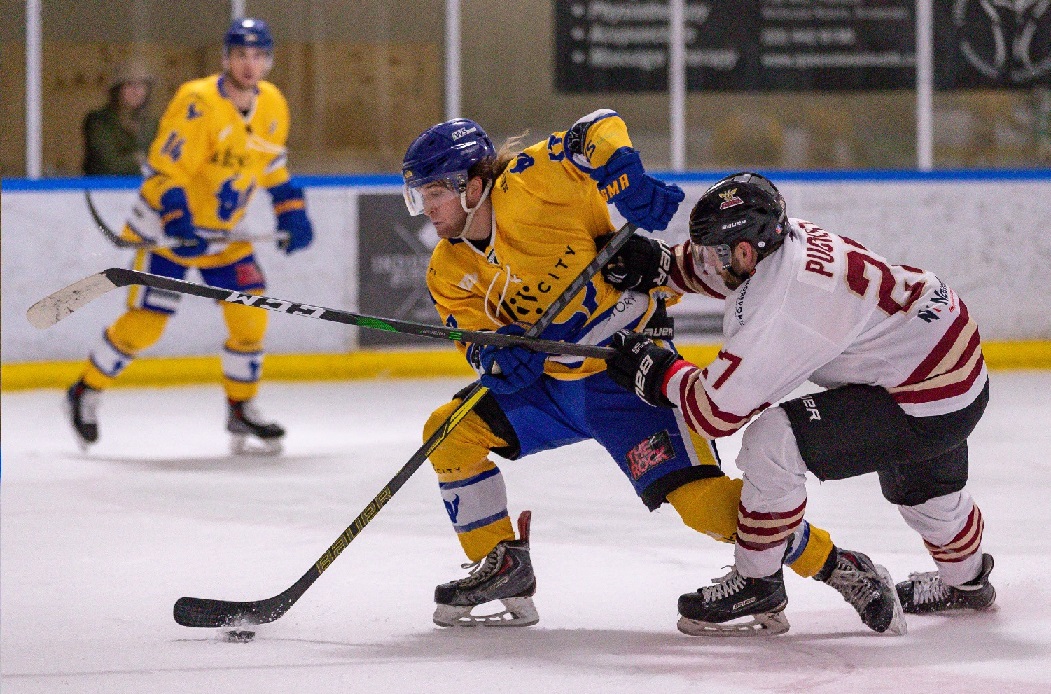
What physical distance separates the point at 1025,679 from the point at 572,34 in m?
5.17

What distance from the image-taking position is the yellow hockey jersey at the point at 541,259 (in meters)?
3.12

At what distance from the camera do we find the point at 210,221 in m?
5.48

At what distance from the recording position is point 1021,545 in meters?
3.71

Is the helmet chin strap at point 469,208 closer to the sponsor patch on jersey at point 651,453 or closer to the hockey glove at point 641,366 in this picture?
the hockey glove at point 641,366

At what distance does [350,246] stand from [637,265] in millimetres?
3739

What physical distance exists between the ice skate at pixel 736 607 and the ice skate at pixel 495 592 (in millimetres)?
316

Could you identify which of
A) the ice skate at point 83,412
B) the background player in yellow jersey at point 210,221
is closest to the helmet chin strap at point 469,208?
the background player in yellow jersey at point 210,221

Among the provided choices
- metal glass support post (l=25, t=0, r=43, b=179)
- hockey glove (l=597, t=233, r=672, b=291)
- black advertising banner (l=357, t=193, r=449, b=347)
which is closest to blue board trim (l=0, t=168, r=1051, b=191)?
black advertising banner (l=357, t=193, r=449, b=347)

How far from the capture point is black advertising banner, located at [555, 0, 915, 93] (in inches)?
291

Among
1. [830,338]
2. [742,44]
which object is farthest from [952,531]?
[742,44]

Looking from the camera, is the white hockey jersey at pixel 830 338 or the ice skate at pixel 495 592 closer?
the white hockey jersey at pixel 830 338

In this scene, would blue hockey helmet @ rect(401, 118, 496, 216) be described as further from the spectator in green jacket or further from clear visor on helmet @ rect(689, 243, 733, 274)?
the spectator in green jacket

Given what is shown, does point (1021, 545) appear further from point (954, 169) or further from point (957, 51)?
point (957, 51)

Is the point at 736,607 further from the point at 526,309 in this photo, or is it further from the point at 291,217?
the point at 291,217
